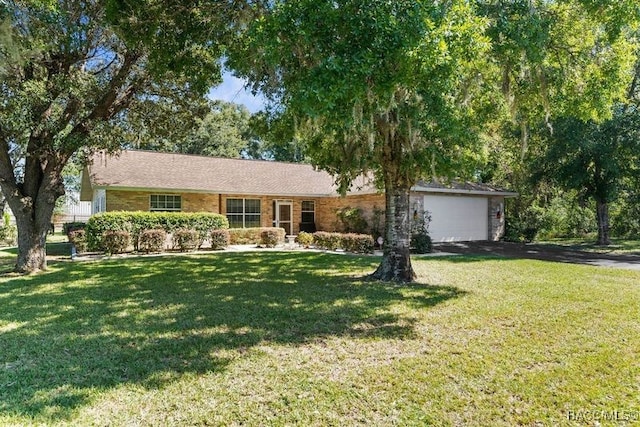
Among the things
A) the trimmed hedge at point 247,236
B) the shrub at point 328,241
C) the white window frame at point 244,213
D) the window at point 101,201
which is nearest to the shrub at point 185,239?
the trimmed hedge at point 247,236

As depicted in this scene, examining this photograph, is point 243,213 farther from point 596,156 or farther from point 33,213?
point 596,156

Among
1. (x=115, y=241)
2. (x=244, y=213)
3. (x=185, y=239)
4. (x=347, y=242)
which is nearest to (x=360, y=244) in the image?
(x=347, y=242)

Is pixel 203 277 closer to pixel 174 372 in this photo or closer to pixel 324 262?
pixel 324 262

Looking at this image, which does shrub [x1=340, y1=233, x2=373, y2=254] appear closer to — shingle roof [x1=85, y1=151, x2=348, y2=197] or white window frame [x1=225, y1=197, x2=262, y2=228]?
shingle roof [x1=85, y1=151, x2=348, y2=197]

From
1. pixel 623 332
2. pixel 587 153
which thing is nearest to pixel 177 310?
pixel 623 332

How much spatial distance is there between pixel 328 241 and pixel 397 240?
24.6 feet

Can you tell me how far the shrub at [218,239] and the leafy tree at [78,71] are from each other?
547 cm

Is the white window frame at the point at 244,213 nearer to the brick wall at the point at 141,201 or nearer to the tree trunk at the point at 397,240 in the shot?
the brick wall at the point at 141,201

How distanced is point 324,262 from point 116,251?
753 centimetres

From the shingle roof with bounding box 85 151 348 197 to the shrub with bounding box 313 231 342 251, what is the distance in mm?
2700

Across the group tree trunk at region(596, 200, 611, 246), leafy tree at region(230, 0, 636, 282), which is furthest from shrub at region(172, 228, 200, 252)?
tree trunk at region(596, 200, 611, 246)

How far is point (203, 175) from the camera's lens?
782 inches

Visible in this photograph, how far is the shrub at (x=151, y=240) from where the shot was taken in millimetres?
14484

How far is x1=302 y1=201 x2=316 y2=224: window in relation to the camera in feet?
72.1
